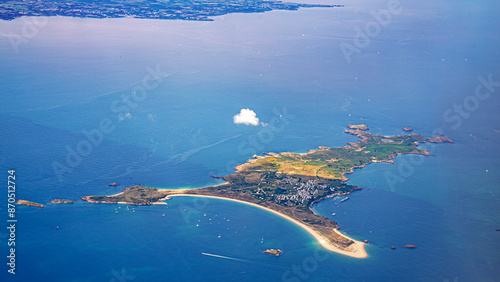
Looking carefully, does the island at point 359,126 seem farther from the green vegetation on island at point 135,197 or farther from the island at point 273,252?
the island at point 273,252

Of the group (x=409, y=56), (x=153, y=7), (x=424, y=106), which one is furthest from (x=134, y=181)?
(x=153, y=7)

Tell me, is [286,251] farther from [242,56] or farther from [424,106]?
[242,56]

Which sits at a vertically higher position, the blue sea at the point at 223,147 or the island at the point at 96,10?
the island at the point at 96,10
